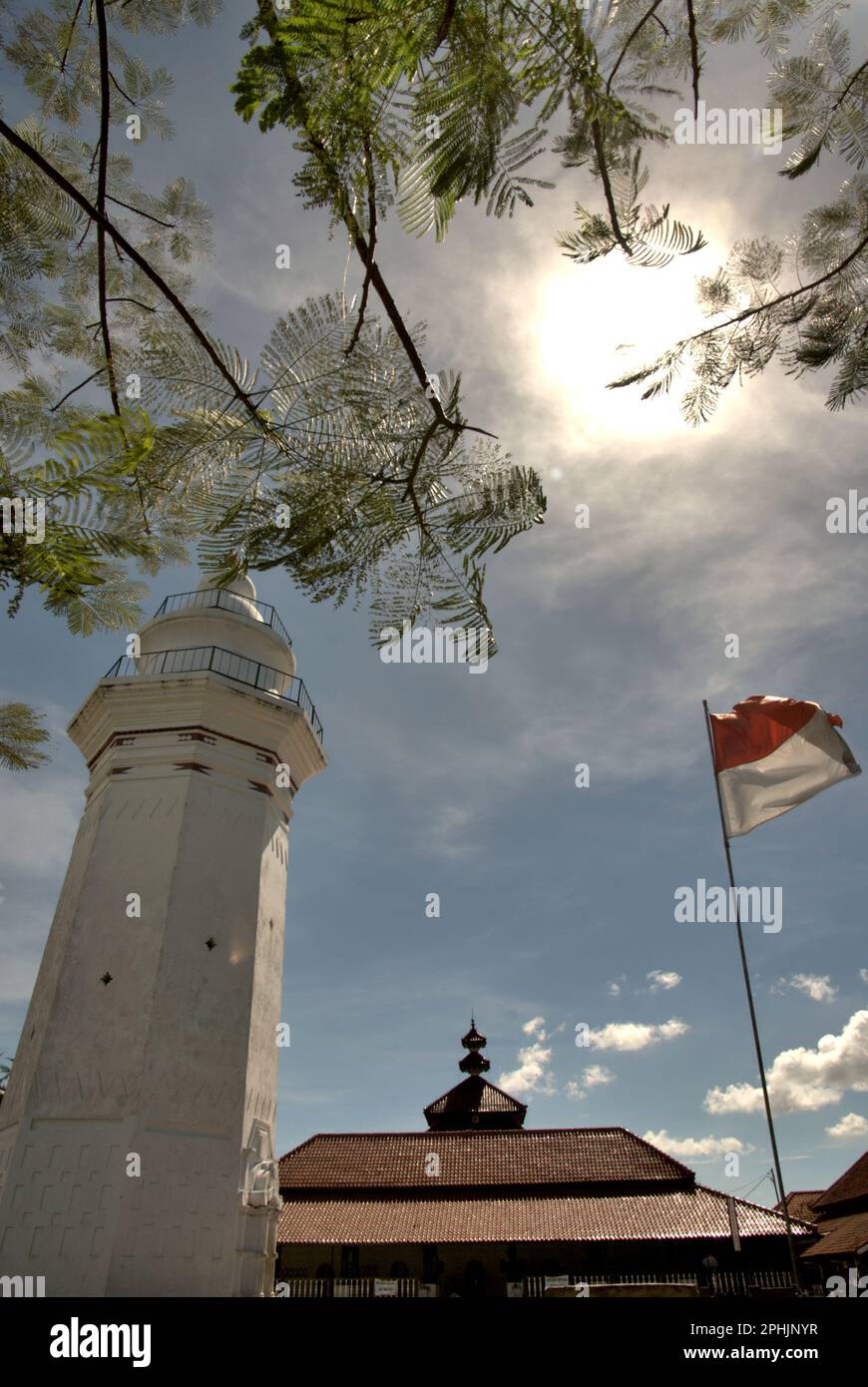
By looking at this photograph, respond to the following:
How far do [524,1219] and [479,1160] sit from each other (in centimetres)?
361

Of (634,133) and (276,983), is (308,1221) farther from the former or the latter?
(634,133)

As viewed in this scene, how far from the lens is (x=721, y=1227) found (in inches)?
781

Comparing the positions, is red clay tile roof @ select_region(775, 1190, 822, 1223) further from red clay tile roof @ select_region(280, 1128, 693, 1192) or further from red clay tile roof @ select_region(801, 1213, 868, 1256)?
red clay tile roof @ select_region(280, 1128, 693, 1192)

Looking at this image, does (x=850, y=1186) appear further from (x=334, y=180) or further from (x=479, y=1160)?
(x=334, y=180)

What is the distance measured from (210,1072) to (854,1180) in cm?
2753

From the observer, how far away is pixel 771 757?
1080 cm

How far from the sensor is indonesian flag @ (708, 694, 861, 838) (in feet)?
33.6

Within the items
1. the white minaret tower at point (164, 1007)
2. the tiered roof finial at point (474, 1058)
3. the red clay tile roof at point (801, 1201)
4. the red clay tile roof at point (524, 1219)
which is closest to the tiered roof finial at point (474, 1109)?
the tiered roof finial at point (474, 1058)

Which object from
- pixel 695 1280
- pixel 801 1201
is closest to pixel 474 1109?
pixel 695 1280

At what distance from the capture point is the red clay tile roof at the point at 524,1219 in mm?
20000

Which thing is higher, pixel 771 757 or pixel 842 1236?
pixel 771 757

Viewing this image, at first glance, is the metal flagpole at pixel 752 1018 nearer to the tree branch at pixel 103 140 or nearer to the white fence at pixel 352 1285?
the tree branch at pixel 103 140

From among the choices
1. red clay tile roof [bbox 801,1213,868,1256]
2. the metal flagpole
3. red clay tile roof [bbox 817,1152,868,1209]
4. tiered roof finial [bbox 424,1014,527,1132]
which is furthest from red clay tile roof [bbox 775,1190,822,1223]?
the metal flagpole
